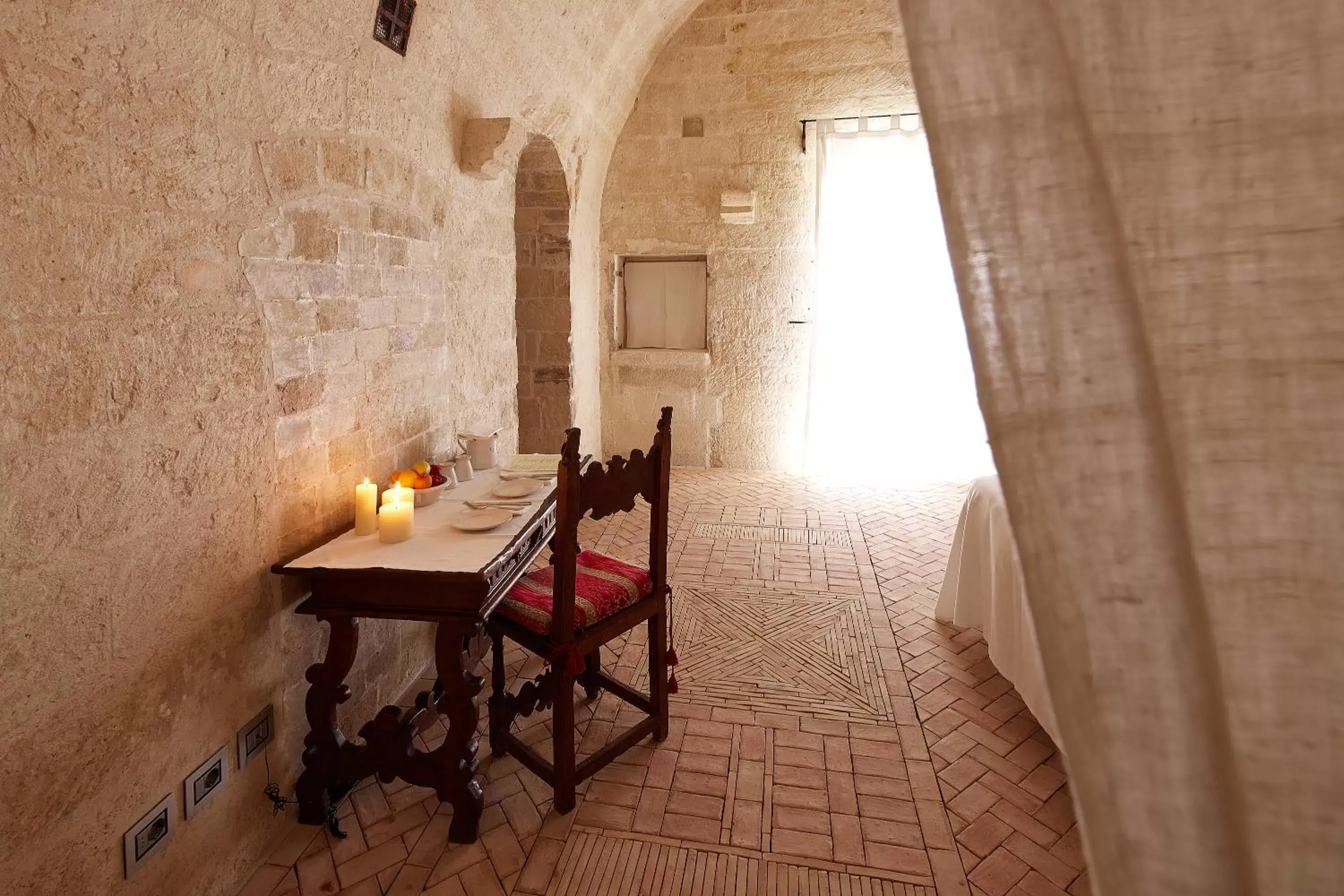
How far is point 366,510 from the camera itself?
2.35m

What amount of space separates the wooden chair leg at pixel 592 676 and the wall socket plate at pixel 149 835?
1.29 m

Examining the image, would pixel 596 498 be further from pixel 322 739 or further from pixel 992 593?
pixel 992 593

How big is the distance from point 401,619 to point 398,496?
45 centimetres

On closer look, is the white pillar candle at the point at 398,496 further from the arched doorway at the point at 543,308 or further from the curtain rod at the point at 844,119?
the curtain rod at the point at 844,119

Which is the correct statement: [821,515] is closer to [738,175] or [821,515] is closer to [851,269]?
[851,269]

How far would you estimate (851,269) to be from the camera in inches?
240

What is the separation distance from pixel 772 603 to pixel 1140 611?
348 cm

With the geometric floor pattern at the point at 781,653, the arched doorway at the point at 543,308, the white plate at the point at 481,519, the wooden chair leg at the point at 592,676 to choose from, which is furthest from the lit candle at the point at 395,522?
the arched doorway at the point at 543,308

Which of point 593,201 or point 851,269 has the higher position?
point 593,201

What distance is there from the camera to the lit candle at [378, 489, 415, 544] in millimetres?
2260

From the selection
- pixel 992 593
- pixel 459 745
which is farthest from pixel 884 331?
pixel 459 745

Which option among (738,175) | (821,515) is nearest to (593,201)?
(738,175)

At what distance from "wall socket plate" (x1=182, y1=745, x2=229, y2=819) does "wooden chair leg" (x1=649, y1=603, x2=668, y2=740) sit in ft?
4.09

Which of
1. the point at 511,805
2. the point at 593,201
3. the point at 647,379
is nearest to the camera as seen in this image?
the point at 511,805
